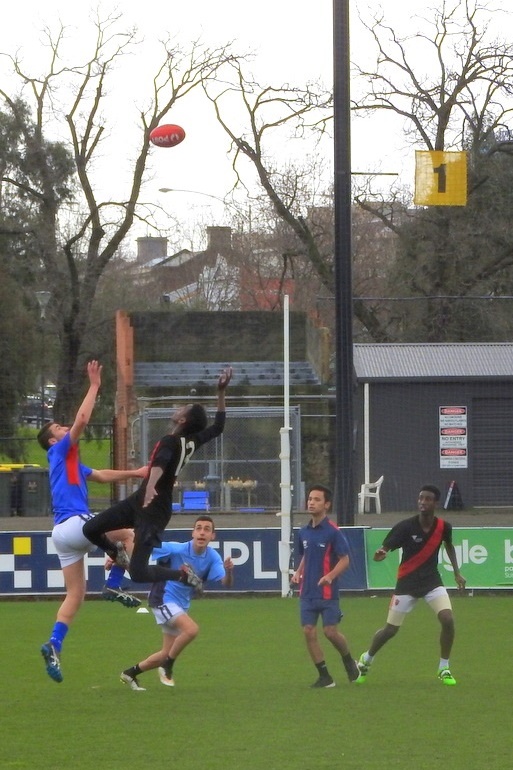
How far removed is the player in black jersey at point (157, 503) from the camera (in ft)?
26.9

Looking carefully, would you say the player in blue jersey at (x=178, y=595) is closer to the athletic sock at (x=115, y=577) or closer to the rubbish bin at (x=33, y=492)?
the athletic sock at (x=115, y=577)

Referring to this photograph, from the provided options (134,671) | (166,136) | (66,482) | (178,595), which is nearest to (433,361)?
(166,136)

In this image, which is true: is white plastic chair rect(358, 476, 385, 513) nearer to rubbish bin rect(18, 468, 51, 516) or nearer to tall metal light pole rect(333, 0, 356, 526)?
rubbish bin rect(18, 468, 51, 516)

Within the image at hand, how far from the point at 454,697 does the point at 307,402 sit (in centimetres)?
1913

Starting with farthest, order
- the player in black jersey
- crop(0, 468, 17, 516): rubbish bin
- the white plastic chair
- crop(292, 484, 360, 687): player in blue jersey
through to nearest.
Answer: crop(0, 468, 17, 516): rubbish bin
the white plastic chair
crop(292, 484, 360, 687): player in blue jersey
the player in black jersey

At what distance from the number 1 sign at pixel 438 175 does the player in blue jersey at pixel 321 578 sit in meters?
9.96

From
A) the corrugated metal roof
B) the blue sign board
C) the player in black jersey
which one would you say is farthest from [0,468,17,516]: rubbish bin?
the player in black jersey

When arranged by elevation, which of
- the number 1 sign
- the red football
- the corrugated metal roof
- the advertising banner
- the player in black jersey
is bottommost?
the advertising banner

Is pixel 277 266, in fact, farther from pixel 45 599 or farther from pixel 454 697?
pixel 454 697

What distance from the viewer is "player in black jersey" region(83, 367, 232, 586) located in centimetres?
820

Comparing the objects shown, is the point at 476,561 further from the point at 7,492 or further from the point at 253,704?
the point at 7,492

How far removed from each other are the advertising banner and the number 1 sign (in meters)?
5.35

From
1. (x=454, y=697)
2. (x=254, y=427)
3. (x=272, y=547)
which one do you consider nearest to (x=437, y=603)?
(x=454, y=697)

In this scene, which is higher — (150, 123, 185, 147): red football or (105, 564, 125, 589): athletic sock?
(150, 123, 185, 147): red football
